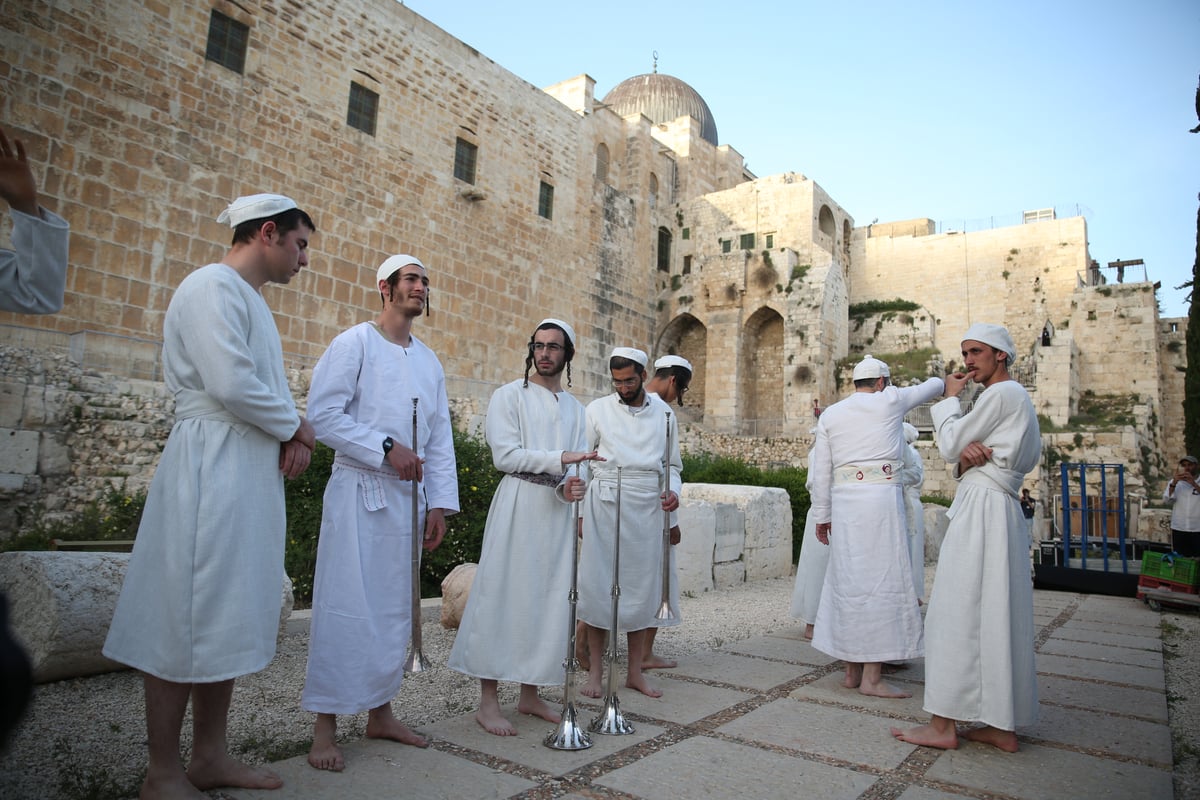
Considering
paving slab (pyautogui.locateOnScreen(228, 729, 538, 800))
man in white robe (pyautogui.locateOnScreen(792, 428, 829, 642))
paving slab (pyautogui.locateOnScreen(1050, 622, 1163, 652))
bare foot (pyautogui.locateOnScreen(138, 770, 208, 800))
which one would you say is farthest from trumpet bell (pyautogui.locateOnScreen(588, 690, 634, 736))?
paving slab (pyautogui.locateOnScreen(1050, 622, 1163, 652))

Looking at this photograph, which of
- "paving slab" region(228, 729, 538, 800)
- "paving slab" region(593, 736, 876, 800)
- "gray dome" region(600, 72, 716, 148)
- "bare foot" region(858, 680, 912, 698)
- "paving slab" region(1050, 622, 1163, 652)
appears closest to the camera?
"paving slab" region(228, 729, 538, 800)

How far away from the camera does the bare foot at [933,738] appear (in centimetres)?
281

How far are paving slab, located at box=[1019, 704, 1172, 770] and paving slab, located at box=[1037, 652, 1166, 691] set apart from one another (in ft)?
2.98

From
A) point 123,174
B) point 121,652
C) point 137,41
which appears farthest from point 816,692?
point 137,41

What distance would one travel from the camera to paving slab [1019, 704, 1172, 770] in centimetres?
279

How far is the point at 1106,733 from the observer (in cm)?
304

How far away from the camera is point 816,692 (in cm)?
363

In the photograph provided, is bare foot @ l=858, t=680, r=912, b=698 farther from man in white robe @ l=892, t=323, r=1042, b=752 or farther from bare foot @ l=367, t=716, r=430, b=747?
bare foot @ l=367, t=716, r=430, b=747

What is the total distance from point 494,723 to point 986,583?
2006mm

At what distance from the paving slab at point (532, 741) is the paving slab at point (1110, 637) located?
4129 millimetres

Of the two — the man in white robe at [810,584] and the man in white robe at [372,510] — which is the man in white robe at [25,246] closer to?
the man in white robe at [372,510]

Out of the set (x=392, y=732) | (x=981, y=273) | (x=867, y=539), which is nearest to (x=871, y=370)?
(x=867, y=539)

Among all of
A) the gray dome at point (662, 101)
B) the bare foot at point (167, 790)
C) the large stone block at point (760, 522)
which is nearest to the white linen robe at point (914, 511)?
the large stone block at point (760, 522)

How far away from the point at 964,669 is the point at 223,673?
263cm
